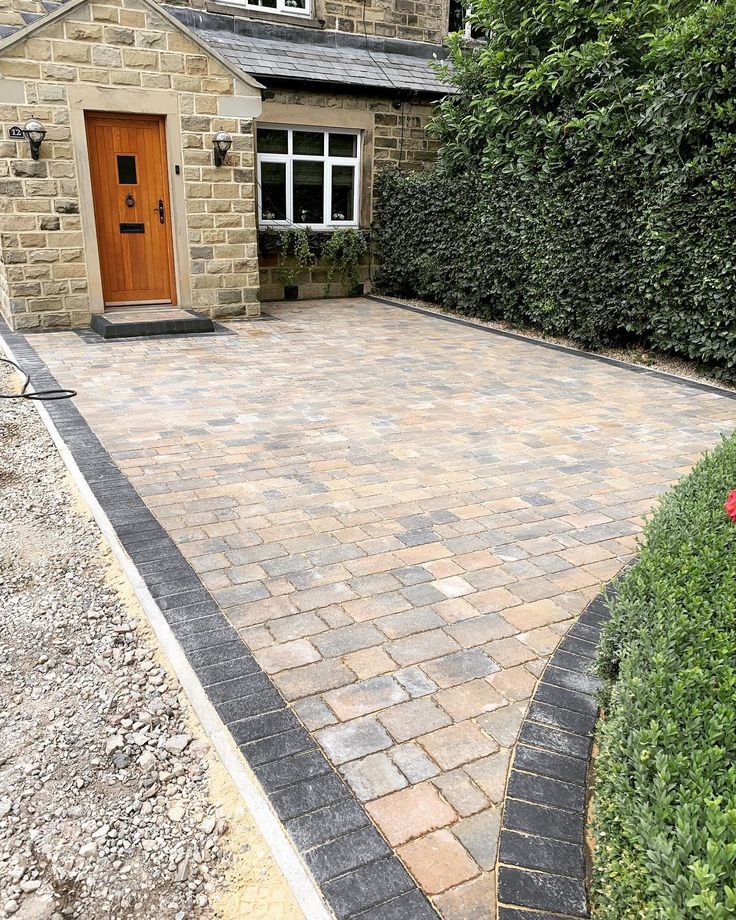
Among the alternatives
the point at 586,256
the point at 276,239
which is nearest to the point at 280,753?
the point at 586,256

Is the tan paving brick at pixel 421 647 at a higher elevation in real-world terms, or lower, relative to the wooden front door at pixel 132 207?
lower

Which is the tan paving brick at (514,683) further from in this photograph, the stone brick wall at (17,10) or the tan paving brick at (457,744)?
the stone brick wall at (17,10)

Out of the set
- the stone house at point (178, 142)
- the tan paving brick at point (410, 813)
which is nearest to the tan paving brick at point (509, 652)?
the tan paving brick at point (410, 813)

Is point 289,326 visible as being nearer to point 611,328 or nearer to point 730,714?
point 611,328

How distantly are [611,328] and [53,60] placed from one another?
23.6 ft

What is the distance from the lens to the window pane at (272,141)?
11.8 metres

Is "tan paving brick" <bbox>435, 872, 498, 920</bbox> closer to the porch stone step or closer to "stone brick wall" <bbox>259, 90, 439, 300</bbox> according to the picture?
the porch stone step

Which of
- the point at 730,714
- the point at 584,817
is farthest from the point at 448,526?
the point at 730,714

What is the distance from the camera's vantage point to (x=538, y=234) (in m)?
9.12

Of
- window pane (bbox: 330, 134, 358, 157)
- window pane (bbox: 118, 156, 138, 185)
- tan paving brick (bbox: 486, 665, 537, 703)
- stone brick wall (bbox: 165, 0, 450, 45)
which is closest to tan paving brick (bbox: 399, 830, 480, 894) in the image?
tan paving brick (bbox: 486, 665, 537, 703)

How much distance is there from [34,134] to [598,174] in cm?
639

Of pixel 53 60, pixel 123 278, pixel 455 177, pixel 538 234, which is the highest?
pixel 53 60

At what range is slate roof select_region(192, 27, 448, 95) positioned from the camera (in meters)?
11.2

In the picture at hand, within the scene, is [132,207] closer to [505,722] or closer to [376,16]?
[376,16]
